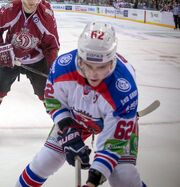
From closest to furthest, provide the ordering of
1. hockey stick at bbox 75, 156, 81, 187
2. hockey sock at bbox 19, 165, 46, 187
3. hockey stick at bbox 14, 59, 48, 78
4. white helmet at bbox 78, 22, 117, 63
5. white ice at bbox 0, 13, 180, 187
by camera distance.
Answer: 1. white helmet at bbox 78, 22, 117, 63
2. hockey stick at bbox 75, 156, 81, 187
3. hockey sock at bbox 19, 165, 46, 187
4. white ice at bbox 0, 13, 180, 187
5. hockey stick at bbox 14, 59, 48, 78

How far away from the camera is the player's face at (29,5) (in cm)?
216

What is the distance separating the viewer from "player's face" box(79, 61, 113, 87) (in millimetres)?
1201

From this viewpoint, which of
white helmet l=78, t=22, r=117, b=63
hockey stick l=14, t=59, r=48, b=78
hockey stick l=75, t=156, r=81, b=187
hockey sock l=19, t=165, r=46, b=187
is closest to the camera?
white helmet l=78, t=22, r=117, b=63

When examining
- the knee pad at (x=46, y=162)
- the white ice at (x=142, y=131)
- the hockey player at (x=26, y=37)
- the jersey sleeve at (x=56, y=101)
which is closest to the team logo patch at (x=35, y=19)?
the hockey player at (x=26, y=37)

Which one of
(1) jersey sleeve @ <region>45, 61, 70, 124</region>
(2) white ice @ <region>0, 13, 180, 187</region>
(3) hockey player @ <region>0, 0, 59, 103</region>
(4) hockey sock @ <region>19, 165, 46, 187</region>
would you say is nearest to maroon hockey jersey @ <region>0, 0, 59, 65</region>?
(3) hockey player @ <region>0, 0, 59, 103</region>

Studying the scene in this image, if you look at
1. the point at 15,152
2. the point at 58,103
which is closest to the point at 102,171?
the point at 58,103

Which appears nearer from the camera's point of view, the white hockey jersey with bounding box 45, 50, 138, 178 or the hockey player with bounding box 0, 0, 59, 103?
the white hockey jersey with bounding box 45, 50, 138, 178

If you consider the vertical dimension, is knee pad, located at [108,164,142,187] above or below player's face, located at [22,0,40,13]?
below

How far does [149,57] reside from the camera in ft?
18.0

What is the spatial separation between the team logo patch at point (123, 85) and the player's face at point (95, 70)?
0.05 metres

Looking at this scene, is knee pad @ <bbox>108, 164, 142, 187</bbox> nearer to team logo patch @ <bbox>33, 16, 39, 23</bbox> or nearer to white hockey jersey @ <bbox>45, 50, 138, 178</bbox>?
white hockey jersey @ <bbox>45, 50, 138, 178</bbox>

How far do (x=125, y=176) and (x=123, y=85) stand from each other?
28 cm

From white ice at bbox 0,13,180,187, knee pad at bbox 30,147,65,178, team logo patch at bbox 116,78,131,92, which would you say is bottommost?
white ice at bbox 0,13,180,187

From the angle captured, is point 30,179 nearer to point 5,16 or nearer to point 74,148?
point 74,148
